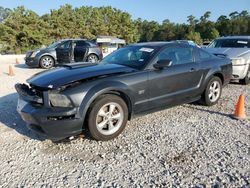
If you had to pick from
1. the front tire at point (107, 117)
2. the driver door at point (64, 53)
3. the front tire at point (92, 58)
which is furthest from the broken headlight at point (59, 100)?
the front tire at point (92, 58)

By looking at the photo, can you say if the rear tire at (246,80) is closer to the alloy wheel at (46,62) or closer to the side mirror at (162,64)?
the side mirror at (162,64)

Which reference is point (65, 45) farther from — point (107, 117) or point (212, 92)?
point (107, 117)

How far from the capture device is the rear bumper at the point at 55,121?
3.80 m

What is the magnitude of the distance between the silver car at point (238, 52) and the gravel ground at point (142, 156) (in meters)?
3.29

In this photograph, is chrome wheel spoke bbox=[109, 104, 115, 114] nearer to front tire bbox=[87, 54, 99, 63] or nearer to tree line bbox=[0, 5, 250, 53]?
front tire bbox=[87, 54, 99, 63]

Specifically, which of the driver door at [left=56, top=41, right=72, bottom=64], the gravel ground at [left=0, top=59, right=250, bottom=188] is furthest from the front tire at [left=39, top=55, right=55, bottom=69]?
the gravel ground at [left=0, top=59, right=250, bottom=188]

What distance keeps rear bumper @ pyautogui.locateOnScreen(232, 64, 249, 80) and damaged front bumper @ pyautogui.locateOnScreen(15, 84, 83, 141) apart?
576 centimetres

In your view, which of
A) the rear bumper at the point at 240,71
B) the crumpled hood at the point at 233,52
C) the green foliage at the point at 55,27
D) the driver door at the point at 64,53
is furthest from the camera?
the green foliage at the point at 55,27

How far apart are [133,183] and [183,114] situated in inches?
107

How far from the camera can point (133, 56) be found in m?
5.18

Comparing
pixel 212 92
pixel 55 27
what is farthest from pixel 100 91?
pixel 55 27

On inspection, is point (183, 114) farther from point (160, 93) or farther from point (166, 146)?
point (166, 146)

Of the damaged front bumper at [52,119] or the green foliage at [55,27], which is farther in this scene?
the green foliage at [55,27]

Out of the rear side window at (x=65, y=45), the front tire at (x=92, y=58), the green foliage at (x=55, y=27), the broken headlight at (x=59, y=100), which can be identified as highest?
the green foliage at (x=55, y=27)
